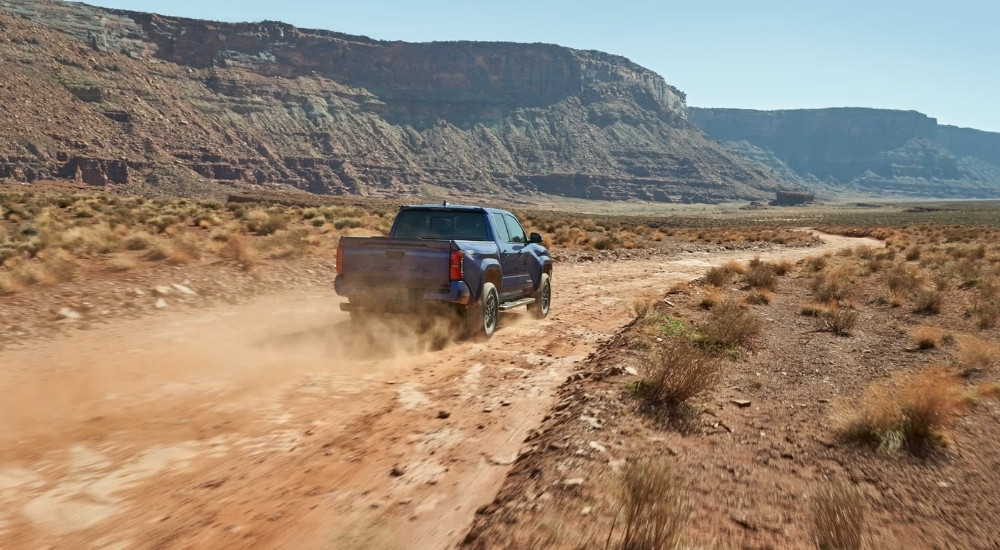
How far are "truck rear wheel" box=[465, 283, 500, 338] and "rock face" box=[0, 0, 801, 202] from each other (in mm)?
96863

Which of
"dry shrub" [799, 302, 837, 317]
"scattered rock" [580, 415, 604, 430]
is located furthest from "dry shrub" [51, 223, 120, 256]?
"dry shrub" [799, 302, 837, 317]

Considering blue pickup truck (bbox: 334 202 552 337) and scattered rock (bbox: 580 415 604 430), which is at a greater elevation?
blue pickup truck (bbox: 334 202 552 337)

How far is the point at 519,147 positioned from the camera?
176 m

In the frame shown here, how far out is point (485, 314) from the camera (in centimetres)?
Result: 877

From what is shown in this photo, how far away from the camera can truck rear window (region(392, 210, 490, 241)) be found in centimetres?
952

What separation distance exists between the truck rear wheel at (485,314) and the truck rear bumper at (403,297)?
1.03 ft

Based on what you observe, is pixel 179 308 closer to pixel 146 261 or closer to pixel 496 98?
pixel 146 261

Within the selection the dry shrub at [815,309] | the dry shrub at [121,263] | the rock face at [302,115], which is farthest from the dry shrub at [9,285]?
the rock face at [302,115]

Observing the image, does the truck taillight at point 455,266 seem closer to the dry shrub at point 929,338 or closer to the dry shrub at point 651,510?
the dry shrub at point 651,510

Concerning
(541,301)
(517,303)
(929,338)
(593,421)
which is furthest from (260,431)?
(929,338)

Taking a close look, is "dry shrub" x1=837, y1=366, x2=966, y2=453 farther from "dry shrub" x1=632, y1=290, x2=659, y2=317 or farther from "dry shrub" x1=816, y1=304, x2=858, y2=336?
"dry shrub" x1=632, y1=290, x2=659, y2=317

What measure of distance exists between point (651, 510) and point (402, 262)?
5.58 metres

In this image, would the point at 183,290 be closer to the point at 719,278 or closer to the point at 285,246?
the point at 285,246

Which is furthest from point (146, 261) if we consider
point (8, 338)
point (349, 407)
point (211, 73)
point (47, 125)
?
point (211, 73)
